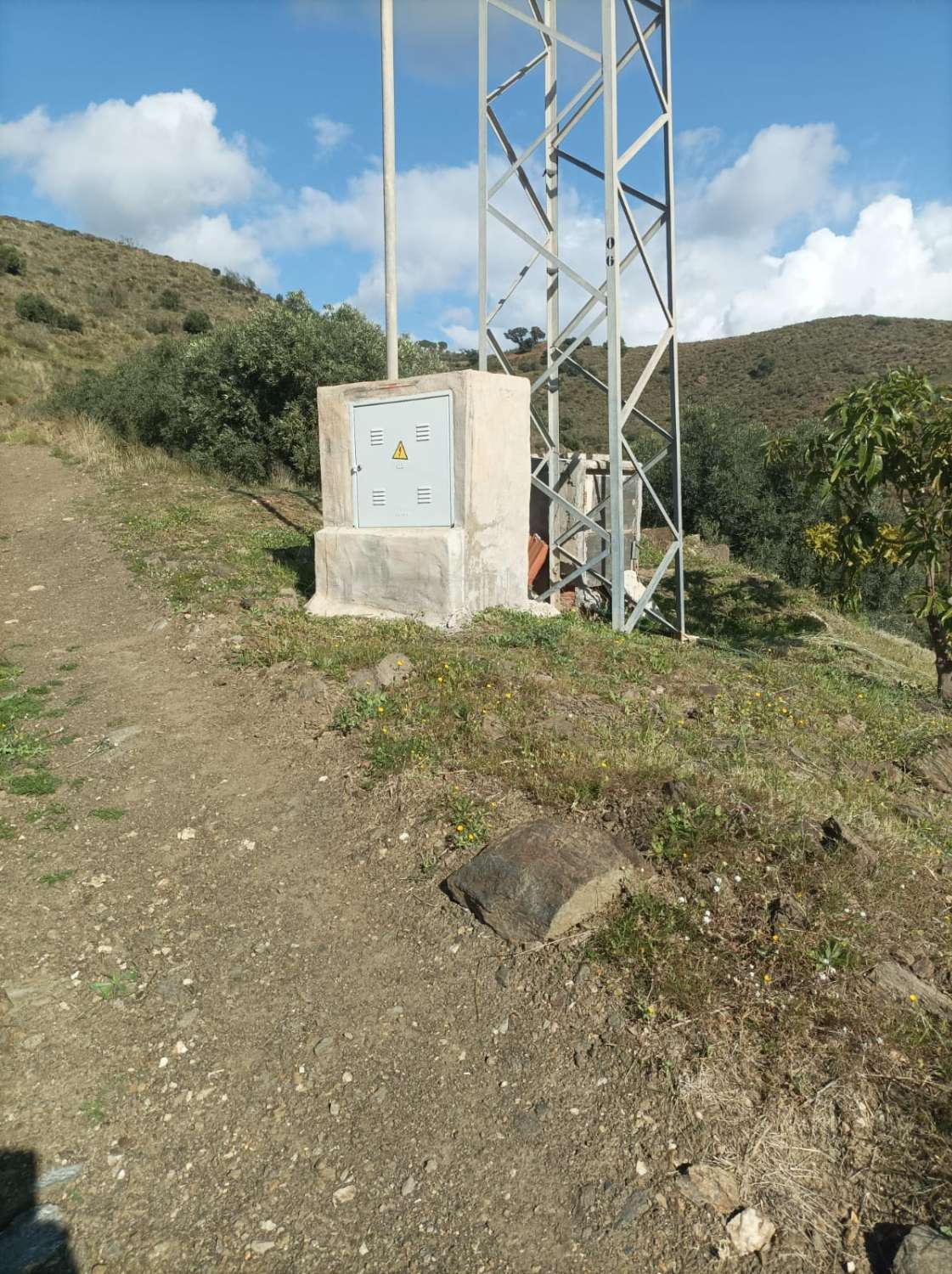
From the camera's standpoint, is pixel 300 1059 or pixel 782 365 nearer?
pixel 300 1059

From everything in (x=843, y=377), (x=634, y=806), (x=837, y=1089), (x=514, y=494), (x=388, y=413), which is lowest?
(x=837, y=1089)

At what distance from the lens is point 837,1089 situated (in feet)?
7.69

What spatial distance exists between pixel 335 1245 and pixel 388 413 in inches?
214

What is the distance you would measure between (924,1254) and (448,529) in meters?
5.04

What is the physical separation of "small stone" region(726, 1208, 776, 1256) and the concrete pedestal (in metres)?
4.51

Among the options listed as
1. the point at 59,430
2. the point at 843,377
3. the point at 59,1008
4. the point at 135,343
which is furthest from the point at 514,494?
the point at 843,377

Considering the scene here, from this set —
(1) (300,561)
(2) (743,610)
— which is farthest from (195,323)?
(2) (743,610)

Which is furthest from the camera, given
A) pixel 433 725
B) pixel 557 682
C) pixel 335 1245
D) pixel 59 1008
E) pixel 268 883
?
pixel 557 682

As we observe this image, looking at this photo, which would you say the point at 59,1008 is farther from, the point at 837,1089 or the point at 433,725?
the point at 837,1089

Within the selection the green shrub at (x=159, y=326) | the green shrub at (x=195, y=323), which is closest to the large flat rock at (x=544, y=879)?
the green shrub at (x=159, y=326)

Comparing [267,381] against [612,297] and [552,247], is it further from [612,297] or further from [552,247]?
[612,297]

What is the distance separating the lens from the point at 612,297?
696cm

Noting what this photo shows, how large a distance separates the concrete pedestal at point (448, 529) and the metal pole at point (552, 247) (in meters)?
1.13

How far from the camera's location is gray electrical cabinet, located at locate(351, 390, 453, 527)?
625 centimetres
